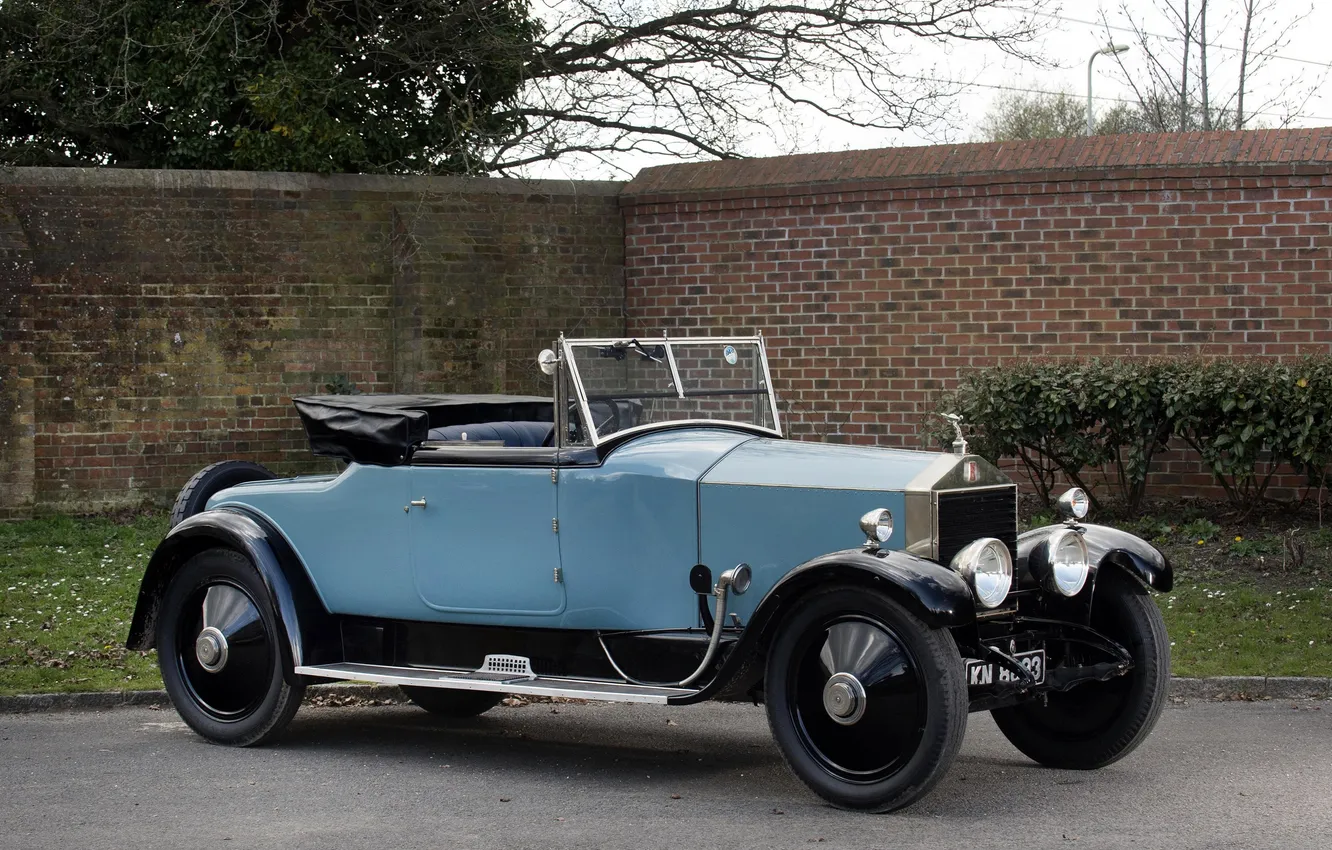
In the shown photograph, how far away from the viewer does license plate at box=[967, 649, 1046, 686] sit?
5621mm

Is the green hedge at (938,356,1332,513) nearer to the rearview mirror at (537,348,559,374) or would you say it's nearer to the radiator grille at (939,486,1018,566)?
the radiator grille at (939,486,1018,566)

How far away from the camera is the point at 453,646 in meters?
6.70

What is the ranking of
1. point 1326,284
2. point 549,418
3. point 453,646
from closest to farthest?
point 453,646
point 549,418
point 1326,284

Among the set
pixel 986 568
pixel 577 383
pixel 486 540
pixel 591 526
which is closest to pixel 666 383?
pixel 577 383

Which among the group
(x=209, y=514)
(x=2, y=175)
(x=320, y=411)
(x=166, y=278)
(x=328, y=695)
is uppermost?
(x=2, y=175)

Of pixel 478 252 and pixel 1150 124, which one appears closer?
pixel 478 252

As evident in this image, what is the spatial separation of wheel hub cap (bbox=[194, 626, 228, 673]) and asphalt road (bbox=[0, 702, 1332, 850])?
1.22 feet

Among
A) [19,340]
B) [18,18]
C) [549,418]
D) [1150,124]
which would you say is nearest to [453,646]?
[549,418]

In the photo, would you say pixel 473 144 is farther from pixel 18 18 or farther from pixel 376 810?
pixel 376 810

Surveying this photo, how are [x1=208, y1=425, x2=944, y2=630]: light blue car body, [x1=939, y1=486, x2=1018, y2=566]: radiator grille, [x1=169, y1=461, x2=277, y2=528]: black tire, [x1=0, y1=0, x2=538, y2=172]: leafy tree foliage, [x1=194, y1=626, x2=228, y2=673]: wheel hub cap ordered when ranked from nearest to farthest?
[x1=939, y1=486, x2=1018, y2=566]: radiator grille, [x1=208, y1=425, x2=944, y2=630]: light blue car body, [x1=194, y1=626, x2=228, y2=673]: wheel hub cap, [x1=169, y1=461, x2=277, y2=528]: black tire, [x1=0, y1=0, x2=538, y2=172]: leafy tree foliage

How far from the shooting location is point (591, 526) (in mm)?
6301

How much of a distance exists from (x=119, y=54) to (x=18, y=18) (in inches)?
49.1

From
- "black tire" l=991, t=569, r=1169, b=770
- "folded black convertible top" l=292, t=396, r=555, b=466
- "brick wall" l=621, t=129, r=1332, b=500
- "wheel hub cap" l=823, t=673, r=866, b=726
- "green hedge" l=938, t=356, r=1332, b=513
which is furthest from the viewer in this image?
"brick wall" l=621, t=129, r=1332, b=500

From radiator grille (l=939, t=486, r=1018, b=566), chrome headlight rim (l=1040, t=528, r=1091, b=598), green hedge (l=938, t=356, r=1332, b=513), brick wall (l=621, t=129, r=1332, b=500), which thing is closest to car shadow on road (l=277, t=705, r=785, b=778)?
radiator grille (l=939, t=486, r=1018, b=566)
